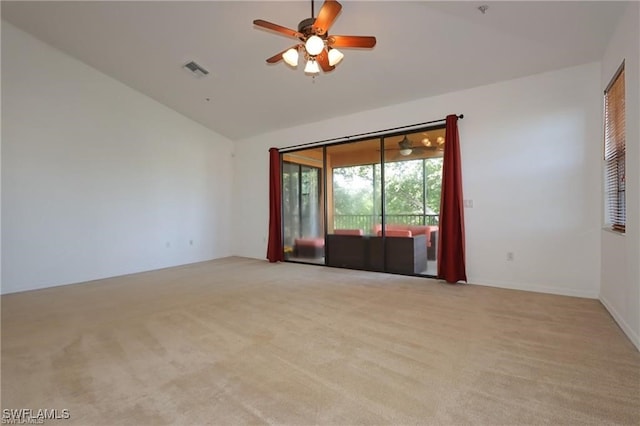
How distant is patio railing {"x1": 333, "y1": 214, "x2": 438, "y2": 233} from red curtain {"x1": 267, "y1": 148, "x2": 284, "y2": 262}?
132 cm

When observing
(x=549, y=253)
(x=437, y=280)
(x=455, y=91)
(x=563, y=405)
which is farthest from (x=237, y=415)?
(x=455, y=91)

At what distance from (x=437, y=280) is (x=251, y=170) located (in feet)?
15.5

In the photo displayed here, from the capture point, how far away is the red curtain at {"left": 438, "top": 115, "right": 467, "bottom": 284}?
4.39 metres

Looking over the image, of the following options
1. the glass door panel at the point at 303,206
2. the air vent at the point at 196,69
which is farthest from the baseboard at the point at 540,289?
the air vent at the point at 196,69

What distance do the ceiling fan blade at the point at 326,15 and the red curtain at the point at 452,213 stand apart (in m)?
2.50

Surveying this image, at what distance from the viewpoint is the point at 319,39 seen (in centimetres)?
278

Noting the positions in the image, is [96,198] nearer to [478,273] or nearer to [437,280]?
[437,280]

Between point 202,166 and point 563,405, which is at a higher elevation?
point 202,166

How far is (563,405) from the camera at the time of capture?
169 cm

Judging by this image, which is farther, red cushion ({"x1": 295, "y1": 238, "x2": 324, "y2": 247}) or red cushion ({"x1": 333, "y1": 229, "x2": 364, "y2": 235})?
red cushion ({"x1": 295, "y1": 238, "x2": 324, "y2": 247})

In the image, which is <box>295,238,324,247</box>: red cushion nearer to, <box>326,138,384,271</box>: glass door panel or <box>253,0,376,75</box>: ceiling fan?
<box>326,138,384,271</box>: glass door panel

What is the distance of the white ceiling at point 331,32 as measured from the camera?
314 centimetres

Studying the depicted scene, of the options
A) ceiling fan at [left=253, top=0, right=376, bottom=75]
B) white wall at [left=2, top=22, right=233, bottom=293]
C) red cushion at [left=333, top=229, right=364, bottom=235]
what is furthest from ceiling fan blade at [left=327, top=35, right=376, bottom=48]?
white wall at [left=2, top=22, right=233, bottom=293]

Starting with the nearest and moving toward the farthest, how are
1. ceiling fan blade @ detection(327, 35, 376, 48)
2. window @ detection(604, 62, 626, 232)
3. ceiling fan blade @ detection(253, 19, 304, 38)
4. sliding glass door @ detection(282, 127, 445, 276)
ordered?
ceiling fan blade @ detection(253, 19, 304, 38)
ceiling fan blade @ detection(327, 35, 376, 48)
window @ detection(604, 62, 626, 232)
sliding glass door @ detection(282, 127, 445, 276)
